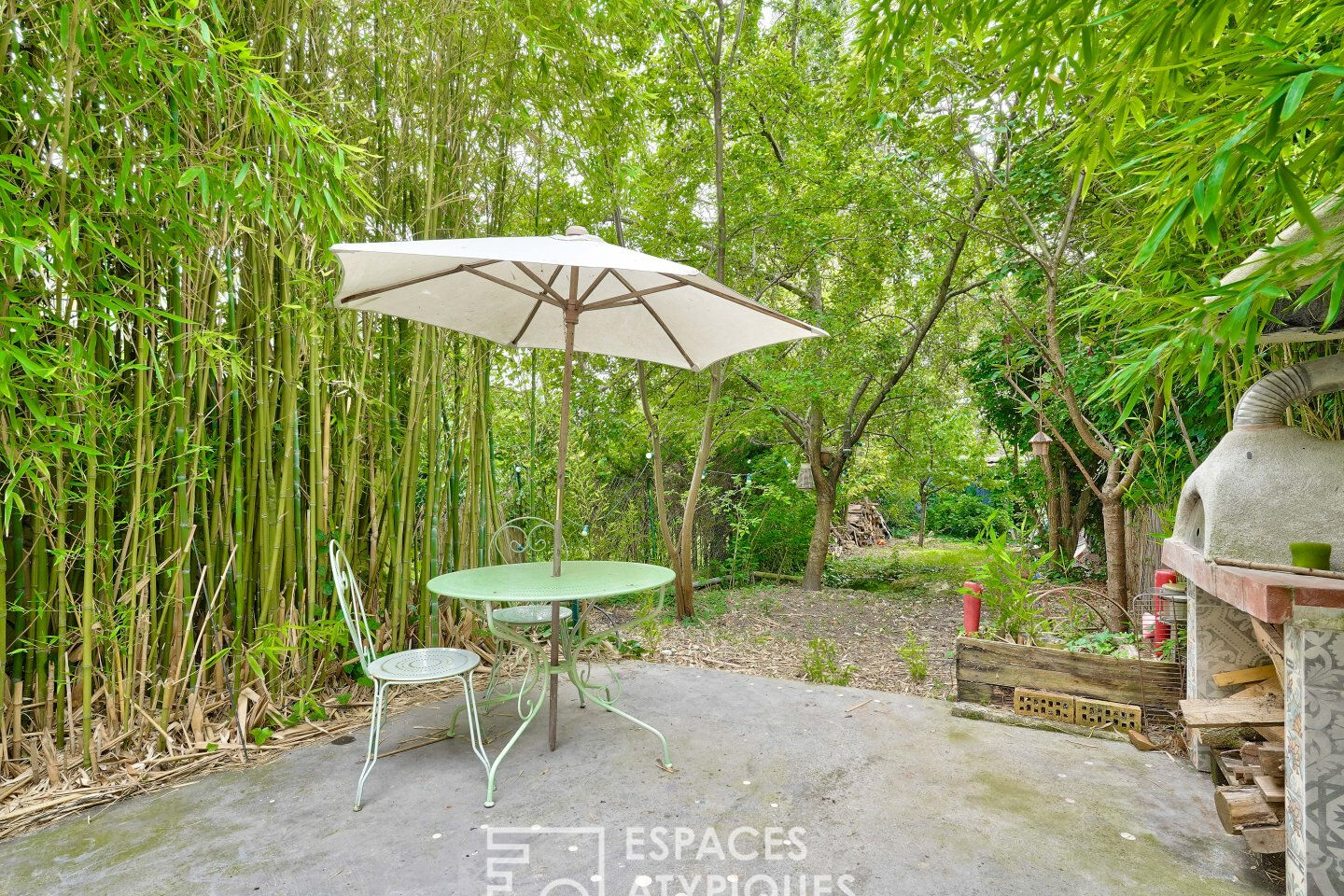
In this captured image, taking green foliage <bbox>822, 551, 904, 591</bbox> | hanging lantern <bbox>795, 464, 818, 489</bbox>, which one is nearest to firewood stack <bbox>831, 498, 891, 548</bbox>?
green foliage <bbox>822, 551, 904, 591</bbox>

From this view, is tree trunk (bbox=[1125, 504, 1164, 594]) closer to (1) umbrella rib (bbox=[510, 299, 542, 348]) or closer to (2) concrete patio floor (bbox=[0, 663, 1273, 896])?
(2) concrete patio floor (bbox=[0, 663, 1273, 896])

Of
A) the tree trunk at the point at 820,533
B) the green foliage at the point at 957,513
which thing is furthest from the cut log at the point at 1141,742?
the green foliage at the point at 957,513

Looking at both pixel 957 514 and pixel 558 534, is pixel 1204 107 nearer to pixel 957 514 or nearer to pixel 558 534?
pixel 558 534

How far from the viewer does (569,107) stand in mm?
3434

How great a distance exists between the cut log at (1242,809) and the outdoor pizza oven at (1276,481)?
63 centimetres

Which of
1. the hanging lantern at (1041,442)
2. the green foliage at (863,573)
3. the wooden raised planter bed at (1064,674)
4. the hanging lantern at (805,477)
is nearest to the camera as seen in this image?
the wooden raised planter bed at (1064,674)

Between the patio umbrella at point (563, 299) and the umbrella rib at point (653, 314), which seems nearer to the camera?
the patio umbrella at point (563, 299)

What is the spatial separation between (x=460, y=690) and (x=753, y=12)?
16.5 ft

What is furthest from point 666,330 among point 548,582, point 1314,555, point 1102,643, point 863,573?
point 863,573

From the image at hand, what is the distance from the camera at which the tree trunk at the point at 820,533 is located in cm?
642

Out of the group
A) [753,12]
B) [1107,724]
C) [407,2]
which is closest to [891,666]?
[1107,724]

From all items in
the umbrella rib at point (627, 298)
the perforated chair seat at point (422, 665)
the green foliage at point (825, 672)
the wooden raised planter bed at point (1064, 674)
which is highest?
the umbrella rib at point (627, 298)

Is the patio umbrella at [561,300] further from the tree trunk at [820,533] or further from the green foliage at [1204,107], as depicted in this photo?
the tree trunk at [820,533]
